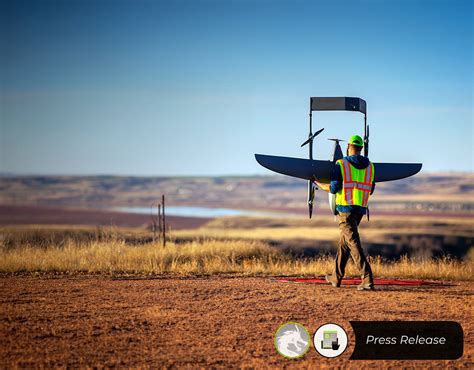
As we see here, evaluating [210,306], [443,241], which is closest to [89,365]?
[210,306]

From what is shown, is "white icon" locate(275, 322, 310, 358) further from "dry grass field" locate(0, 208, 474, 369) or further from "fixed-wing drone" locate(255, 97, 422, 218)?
"fixed-wing drone" locate(255, 97, 422, 218)

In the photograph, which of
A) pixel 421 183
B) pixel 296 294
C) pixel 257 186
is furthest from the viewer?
pixel 257 186

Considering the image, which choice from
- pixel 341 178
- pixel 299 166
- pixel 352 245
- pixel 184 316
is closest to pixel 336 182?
pixel 341 178

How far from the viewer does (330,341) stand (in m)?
7.31

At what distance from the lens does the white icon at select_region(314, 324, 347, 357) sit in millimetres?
7148

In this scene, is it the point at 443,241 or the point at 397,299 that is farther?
the point at 443,241

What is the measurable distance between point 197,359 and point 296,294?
11.4 ft

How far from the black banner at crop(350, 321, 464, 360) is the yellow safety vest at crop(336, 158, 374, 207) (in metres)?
2.66

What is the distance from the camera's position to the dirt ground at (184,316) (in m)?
6.82

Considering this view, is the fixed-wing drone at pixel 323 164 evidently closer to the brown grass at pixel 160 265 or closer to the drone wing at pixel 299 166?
the drone wing at pixel 299 166

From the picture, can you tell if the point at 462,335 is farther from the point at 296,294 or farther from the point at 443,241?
the point at 443,241

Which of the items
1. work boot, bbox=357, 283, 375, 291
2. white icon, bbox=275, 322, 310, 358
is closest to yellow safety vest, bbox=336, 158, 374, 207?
work boot, bbox=357, 283, 375, 291

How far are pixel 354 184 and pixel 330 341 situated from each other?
11.3ft

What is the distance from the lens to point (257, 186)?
636ft
